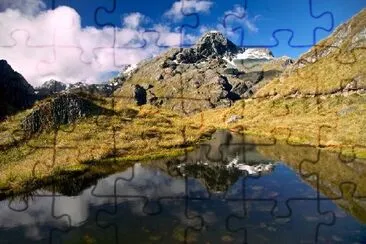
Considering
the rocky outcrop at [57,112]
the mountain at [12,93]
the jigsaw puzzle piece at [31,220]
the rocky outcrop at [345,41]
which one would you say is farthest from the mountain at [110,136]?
the rocky outcrop at [345,41]

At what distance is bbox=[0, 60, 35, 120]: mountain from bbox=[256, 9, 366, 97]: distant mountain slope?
57.8 m

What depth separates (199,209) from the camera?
88.4 feet

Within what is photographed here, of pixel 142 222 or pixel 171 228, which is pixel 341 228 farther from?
pixel 142 222

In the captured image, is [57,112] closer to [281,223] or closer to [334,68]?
[281,223]

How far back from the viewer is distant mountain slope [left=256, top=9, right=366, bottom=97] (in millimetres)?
93694

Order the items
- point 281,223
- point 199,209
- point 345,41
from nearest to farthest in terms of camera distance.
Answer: point 281,223
point 199,209
point 345,41

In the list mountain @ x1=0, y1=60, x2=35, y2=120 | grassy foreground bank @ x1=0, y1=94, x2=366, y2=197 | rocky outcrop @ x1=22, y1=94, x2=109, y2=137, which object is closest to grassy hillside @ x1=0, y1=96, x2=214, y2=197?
grassy foreground bank @ x1=0, y1=94, x2=366, y2=197

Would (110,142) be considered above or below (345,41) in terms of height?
below

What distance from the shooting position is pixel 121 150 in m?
46.2

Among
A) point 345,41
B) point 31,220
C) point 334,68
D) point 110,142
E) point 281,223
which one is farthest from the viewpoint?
point 345,41

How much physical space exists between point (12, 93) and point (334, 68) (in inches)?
3085

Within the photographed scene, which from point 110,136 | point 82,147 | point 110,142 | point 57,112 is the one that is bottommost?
point 82,147

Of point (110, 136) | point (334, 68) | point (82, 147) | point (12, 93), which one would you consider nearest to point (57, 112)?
point (110, 136)

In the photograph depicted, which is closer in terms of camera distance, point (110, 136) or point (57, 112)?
point (57, 112)
